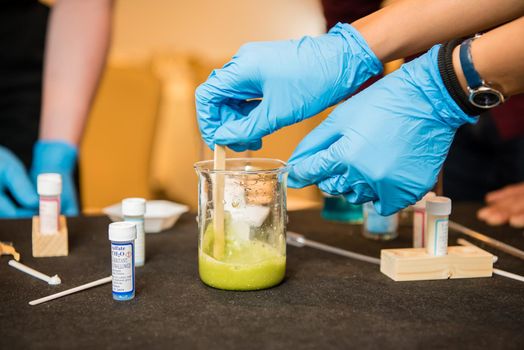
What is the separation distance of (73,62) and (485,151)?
1.61 metres

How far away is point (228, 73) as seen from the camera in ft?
3.54

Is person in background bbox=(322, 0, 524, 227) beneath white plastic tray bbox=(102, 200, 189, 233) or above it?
above

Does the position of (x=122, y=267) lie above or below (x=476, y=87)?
below

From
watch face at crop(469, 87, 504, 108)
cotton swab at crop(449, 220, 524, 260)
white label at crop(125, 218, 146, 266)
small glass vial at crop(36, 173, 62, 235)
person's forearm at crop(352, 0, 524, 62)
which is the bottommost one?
cotton swab at crop(449, 220, 524, 260)

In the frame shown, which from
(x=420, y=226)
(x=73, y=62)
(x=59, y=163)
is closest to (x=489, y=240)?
(x=420, y=226)

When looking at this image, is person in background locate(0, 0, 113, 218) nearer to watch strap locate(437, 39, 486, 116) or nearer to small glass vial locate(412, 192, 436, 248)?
small glass vial locate(412, 192, 436, 248)

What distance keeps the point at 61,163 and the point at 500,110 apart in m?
1.57

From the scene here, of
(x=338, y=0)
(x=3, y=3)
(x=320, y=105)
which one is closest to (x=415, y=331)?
(x=320, y=105)

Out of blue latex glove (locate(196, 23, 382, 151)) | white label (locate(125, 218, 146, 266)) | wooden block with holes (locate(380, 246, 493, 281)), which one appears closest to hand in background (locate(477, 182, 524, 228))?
wooden block with holes (locate(380, 246, 493, 281))

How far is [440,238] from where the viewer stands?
1.11m

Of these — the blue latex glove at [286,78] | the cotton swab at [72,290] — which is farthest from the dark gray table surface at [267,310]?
the blue latex glove at [286,78]

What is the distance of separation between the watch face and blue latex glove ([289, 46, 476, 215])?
0.10 ft

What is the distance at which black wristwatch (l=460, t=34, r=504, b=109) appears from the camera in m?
1.00

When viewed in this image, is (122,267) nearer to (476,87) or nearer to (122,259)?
(122,259)
